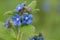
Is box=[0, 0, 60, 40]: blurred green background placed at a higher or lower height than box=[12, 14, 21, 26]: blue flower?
higher

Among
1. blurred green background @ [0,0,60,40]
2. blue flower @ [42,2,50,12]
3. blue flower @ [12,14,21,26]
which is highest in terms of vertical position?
blue flower @ [42,2,50,12]

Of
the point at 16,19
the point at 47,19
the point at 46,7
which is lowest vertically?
the point at 16,19

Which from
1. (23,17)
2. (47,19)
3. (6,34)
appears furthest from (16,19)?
(47,19)

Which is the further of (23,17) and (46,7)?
(46,7)

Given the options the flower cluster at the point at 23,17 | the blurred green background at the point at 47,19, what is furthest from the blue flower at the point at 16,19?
the blurred green background at the point at 47,19

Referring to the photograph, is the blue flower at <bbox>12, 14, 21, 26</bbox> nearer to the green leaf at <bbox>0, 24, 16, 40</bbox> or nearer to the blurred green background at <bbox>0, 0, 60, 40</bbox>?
the green leaf at <bbox>0, 24, 16, 40</bbox>

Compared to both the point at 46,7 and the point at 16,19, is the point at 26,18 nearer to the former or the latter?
the point at 16,19

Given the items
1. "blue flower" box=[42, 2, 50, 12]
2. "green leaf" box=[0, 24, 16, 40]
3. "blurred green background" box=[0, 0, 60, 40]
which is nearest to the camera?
"green leaf" box=[0, 24, 16, 40]

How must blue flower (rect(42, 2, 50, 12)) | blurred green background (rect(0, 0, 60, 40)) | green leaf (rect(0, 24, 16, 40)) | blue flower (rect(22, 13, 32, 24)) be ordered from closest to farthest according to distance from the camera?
1. blue flower (rect(22, 13, 32, 24))
2. green leaf (rect(0, 24, 16, 40))
3. blurred green background (rect(0, 0, 60, 40))
4. blue flower (rect(42, 2, 50, 12))

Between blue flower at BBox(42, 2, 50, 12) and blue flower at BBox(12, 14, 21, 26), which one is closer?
blue flower at BBox(12, 14, 21, 26)

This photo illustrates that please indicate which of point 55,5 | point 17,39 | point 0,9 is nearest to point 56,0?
point 55,5

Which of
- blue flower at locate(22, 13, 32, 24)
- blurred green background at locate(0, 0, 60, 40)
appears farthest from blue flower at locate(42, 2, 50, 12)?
blue flower at locate(22, 13, 32, 24)
